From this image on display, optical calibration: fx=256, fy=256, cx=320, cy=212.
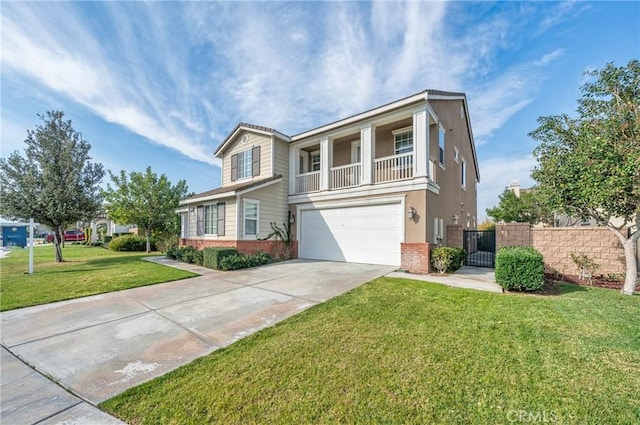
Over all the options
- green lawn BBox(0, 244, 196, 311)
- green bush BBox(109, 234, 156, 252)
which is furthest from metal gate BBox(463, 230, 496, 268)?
green bush BBox(109, 234, 156, 252)

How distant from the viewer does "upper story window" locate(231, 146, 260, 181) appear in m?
14.3

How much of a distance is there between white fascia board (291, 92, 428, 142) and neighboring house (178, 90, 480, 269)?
4 centimetres

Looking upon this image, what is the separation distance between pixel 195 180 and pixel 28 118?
37.7 feet

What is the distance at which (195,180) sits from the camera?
76.7ft

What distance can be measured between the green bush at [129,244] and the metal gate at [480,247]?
24.2 meters

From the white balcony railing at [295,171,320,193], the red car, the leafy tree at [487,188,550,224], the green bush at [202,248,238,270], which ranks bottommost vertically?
the red car

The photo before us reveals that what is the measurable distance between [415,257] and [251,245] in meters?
7.28

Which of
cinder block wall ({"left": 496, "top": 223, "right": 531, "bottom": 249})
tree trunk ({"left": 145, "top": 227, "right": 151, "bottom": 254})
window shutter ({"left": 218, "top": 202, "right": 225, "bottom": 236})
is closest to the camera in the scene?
cinder block wall ({"left": 496, "top": 223, "right": 531, "bottom": 249})

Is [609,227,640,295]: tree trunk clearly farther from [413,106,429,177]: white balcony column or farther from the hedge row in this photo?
the hedge row

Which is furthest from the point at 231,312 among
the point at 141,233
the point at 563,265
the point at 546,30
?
the point at 141,233

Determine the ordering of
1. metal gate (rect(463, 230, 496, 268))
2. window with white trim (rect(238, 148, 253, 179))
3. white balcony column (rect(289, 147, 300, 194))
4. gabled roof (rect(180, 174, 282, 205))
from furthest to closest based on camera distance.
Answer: window with white trim (rect(238, 148, 253, 179)) < white balcony column (rect(289, 147, 300, 194)) < metal gate (rect(463, 230, 496, 268)) < gabled roof (rect(180, 174, 282, 205))

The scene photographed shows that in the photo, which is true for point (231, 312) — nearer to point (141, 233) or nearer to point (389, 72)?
point (389, 72)

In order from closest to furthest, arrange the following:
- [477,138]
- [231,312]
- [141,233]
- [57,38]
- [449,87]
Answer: [231,312], [57,38], [449,87], [477,138], [141,233]

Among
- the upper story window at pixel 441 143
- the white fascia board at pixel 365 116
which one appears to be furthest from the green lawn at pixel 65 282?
the upper story window at pixel 441 143
